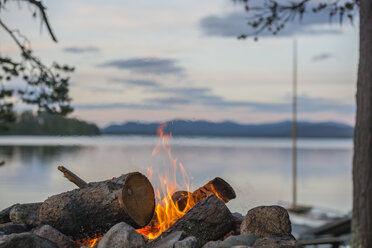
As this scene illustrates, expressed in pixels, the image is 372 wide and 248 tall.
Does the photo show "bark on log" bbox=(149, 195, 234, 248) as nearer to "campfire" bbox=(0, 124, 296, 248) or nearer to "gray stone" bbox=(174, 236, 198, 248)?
"campfire" bbox=(0, 124, 296, 248)

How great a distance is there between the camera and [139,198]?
5492 mm

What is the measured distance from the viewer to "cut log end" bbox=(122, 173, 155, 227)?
5367mm

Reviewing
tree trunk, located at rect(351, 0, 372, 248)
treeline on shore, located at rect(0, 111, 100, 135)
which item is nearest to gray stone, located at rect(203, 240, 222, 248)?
tree trunk, located at rect(351, 0, 372, 248)

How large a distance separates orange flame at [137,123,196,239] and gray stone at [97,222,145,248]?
3.11 ft

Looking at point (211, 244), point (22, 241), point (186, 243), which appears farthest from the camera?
point (211, 244)

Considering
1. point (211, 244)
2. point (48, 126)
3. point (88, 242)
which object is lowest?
point (88, 242)

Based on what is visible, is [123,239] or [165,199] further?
[165,199]

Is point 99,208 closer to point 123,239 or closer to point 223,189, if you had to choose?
point 123,239

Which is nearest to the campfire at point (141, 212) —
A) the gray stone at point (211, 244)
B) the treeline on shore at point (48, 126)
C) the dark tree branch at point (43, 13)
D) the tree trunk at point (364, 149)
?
the gray stone at point (211, 244)

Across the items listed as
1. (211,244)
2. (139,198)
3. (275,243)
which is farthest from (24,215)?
(275,243)

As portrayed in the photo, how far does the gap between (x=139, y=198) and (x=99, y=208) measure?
0.48m

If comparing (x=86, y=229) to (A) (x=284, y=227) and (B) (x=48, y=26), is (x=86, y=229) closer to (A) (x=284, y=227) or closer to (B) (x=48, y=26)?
(A) (x=284, y=227)

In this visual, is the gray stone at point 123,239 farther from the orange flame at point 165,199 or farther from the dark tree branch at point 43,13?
the dark tree branch at point 43,13

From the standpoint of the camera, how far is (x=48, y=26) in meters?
7.82
